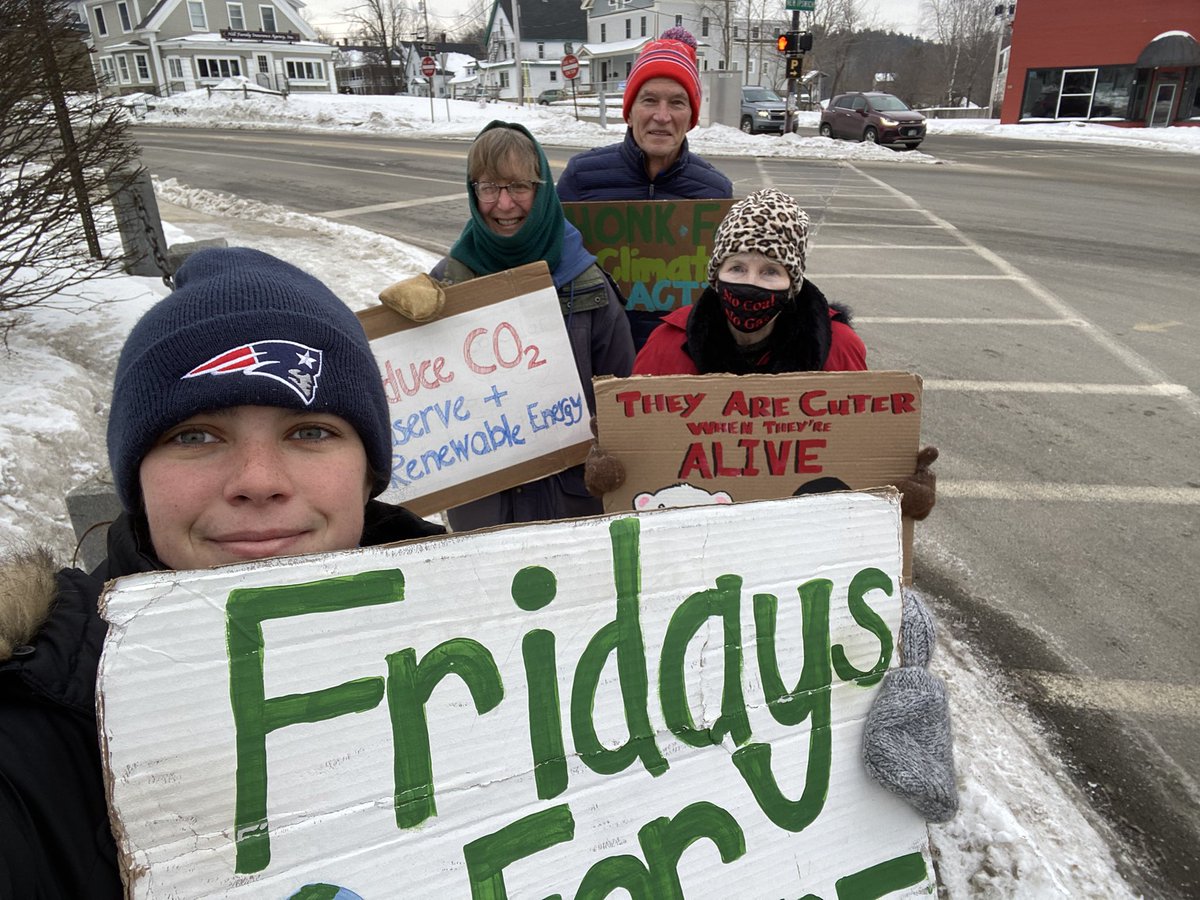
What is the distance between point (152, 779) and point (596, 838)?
22.5 inches

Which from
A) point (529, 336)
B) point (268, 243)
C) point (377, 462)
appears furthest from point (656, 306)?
point (268, 243)

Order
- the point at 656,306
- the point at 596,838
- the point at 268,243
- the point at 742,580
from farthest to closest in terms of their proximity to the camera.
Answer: the point at 268,243, the point at 656,306, the point at 742,580, the point at 596,838

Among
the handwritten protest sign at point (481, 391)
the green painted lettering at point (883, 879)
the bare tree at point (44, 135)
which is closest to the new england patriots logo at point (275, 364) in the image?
the green painted lettering at point (883, 879)

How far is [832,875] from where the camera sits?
1.17 meters

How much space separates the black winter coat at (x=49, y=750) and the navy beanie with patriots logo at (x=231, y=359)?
222mm

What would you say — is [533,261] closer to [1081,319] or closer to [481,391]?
[481,391]

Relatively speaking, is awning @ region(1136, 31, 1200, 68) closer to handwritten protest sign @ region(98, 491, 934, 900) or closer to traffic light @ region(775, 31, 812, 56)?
traffic light @ region(775, 31, 812, 56)

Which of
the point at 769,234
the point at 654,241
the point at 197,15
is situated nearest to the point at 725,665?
the point at 769,234

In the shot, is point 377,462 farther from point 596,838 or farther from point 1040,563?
point 1040,563

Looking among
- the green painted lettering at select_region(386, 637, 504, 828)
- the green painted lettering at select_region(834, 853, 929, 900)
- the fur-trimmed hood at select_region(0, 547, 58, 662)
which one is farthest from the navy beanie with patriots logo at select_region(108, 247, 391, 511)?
the green painted lettering at select_region(834, 853, 929, 900)

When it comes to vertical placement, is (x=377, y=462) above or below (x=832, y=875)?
above

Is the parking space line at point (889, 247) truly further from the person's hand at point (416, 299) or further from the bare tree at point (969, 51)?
the bare tree at point (969, 51)

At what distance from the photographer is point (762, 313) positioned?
6.93 feet

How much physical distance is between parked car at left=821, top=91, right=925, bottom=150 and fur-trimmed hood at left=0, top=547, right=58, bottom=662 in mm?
25051
